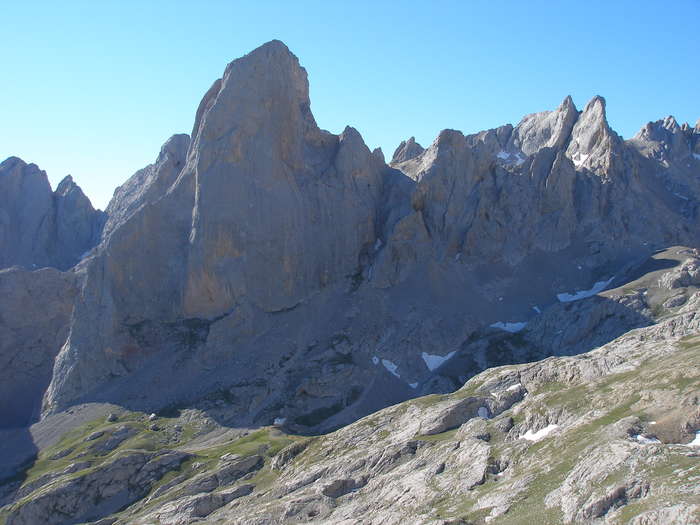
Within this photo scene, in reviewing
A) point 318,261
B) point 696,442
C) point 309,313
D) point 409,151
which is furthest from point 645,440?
point 409,151

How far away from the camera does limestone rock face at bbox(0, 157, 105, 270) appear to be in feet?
562

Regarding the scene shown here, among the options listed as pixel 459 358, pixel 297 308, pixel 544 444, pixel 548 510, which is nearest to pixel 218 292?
pixel 297 308

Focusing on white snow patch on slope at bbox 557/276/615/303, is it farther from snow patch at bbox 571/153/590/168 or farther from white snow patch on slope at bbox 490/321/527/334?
snow patch at bbox 571/153/590/168

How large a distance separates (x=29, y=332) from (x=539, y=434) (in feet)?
364

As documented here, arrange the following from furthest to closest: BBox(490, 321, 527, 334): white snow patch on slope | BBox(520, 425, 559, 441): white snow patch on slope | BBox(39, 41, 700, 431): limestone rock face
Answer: BBox(490, 321, 527, 334): white snow patch on slope, BBox(39, 41, 700, 431): limestone rock face, BBox(520, 425, 559, 441): white snow patch on slope

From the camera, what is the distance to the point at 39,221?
178m

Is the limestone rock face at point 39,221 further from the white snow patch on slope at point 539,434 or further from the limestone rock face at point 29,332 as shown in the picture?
the white snow patch on slope at point 539,434

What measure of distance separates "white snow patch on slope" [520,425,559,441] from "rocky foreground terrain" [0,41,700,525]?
8.77ft

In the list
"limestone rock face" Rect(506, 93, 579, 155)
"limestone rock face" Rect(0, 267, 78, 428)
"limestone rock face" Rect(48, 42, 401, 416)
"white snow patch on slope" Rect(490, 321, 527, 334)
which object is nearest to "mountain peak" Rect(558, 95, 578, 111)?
"limestone rock face" Rect(506, 93, 579, 155)

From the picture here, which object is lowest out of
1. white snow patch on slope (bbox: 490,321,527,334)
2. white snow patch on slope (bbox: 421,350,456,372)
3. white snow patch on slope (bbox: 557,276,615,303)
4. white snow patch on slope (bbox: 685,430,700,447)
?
white snow patch on slope (bbox: 685,430,700,447)

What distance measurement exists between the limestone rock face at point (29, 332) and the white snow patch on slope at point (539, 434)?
95225 millimetres

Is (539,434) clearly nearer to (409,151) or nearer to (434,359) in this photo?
(434,359)

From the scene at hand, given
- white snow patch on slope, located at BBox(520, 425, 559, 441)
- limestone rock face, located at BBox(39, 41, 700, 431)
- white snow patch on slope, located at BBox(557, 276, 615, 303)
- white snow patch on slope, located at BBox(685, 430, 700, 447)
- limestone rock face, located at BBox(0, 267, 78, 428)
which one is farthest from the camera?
limestone rock face, located at BBox(0, 267, 78, 428)

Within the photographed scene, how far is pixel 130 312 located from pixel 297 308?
101ft
